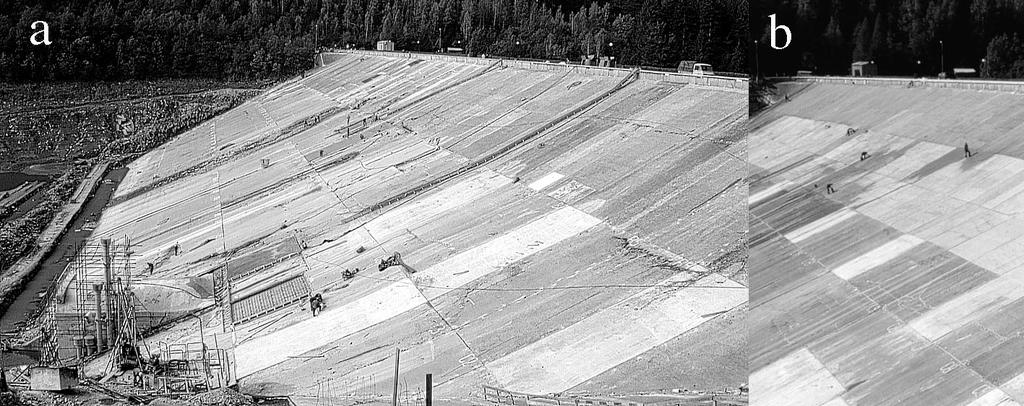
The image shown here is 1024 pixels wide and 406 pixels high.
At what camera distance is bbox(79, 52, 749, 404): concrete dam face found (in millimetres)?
11461

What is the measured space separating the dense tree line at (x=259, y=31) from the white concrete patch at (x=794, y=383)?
157 ft

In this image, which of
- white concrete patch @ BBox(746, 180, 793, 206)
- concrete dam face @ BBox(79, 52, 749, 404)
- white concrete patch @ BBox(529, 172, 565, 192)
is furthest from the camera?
white concrete patch @ BBox(529, 172, 565, 192)

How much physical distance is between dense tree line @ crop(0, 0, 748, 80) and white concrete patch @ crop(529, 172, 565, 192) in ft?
113

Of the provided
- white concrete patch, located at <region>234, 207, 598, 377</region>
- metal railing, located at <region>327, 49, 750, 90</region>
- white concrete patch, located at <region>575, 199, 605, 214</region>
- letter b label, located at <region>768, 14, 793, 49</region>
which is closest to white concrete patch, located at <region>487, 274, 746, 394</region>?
white concrete patch, located at <region>234, 207, 598, 377</region>

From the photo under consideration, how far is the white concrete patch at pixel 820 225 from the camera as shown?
412 cm

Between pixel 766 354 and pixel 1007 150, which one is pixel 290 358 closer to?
pixel 1007 150

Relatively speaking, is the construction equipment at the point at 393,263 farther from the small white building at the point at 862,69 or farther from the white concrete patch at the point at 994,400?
the small white building at the point at 862,69

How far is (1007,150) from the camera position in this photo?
22.8ft

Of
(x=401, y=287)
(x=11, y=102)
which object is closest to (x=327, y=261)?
(x=401, y=287)

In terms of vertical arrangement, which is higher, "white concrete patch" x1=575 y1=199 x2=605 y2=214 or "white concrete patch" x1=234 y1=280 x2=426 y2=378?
"white concrete patch" x1=575 y1=199 x2=605 y2=214

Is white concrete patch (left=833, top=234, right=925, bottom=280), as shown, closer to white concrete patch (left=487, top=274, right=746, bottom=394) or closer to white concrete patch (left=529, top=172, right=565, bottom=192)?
white concrete patch (left=487, top=274, right=746, bottom=394)

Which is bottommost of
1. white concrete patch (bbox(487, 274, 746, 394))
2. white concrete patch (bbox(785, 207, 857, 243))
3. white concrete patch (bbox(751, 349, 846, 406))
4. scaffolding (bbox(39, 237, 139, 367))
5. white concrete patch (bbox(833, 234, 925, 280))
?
scaffolding (bbox(39, 237, 139, 367))

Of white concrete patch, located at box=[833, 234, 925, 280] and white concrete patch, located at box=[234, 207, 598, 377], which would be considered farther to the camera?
white concrete patch, located at box=[234, 207, 598, 377]

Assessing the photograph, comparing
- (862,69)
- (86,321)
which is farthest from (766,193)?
(86,321)
